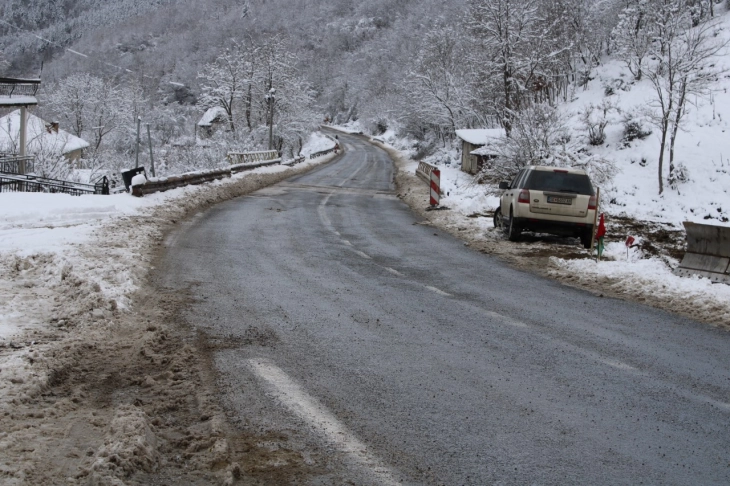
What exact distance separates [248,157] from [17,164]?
1402cm

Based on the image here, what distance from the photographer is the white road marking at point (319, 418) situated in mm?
3750

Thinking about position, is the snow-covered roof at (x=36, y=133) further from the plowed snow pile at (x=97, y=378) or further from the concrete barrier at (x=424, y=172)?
the plowed snow pile at (x=97, y=378)

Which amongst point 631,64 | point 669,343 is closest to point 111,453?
point 669,343

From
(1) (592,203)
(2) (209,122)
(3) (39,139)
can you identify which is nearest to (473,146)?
(3) (39,139)

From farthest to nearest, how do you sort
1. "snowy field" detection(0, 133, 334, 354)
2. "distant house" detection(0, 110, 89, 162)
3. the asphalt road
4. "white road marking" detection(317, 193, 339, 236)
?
"distant house" detection(0, 110, 89, 162) < "white road marking" detection(317, 193, 339, 236) < "snowy field" detection(0, 133, 334, 354) < the asphalt road

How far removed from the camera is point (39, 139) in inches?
1431

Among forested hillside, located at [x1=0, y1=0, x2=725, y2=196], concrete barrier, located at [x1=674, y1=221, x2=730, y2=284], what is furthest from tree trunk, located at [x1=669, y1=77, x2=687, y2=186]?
concrete barrier, located at [x1=674, y1=221, x2=730, y2=284]

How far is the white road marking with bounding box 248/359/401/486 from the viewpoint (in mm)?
3750

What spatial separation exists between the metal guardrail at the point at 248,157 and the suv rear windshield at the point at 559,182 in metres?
23.7

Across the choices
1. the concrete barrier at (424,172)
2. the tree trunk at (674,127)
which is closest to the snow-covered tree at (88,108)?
the concrete barrier at (424,172)

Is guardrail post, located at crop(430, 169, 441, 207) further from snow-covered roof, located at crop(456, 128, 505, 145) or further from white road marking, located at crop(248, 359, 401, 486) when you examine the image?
snow-covered roof, located at crop(456, 128, 505, 145)

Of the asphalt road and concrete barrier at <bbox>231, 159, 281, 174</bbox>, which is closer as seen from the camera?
the asphalt road

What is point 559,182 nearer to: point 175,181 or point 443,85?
point 175,181

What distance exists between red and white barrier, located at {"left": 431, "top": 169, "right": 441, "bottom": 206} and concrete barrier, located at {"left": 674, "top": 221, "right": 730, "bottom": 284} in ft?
36.7
